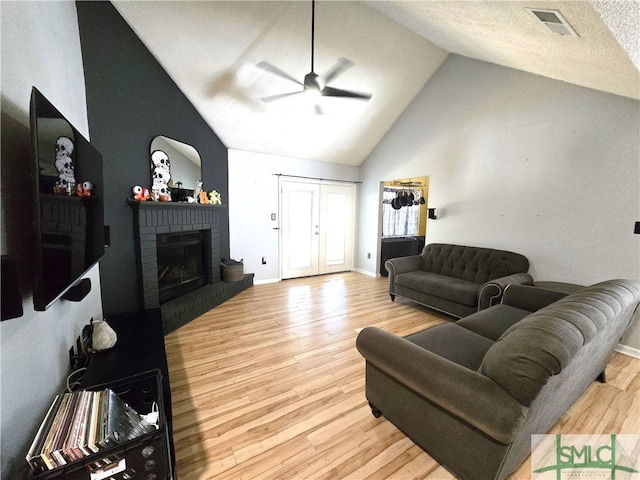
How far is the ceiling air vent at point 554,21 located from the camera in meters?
1.28

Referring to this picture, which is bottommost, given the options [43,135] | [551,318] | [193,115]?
[551,318]

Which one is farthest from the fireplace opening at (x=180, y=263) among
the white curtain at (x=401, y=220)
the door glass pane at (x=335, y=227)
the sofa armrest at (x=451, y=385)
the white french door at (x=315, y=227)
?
the white curtain at (x=401, y=220)

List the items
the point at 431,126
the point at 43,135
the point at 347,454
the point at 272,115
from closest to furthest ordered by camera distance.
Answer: the point at 43,135
the point at 347,454
the point at 272,115
the point at 431,126

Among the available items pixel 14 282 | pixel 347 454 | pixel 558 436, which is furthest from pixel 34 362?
pixel 558 436

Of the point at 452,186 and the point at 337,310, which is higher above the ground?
the point at 452,186

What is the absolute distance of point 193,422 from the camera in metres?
1.59

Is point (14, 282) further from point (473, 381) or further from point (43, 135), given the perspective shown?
point (473, 381)

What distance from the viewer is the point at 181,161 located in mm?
3100

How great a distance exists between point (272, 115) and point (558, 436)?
4248 mm

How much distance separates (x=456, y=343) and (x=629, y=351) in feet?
7.07

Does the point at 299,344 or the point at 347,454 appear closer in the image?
the point at 347,454

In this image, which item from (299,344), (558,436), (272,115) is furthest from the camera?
(272,115)

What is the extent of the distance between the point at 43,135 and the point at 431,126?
14.3 ft

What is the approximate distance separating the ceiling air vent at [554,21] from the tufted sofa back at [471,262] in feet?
7.62
